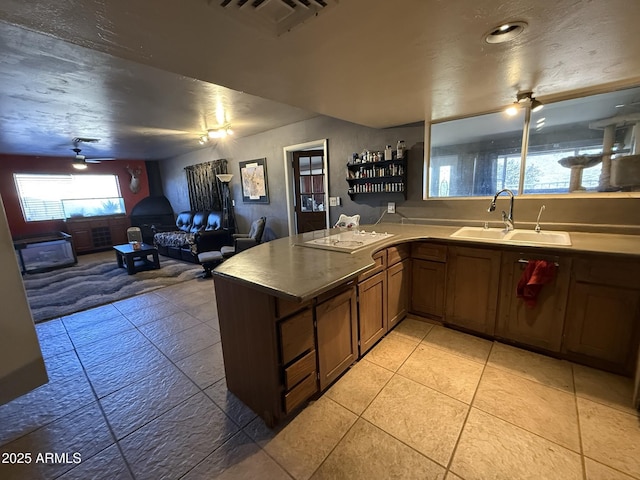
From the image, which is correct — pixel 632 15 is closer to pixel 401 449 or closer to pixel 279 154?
pixel 401 449

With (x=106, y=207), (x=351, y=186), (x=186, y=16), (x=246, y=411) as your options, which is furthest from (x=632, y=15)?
(x=106, y=207)

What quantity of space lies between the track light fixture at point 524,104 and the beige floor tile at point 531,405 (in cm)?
223

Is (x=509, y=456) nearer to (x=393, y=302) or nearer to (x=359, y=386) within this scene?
(x=359, y=386)

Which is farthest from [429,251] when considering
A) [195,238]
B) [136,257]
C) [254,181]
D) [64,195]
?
[64,195]

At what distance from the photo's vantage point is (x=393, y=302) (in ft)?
8.26

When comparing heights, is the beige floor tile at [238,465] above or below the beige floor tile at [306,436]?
above

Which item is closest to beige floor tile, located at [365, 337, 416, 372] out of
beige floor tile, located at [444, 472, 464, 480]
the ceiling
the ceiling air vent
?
beige floor tile, located at [444, 472, 464, 480]

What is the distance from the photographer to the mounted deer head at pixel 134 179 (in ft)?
24.6

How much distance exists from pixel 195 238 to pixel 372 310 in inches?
157

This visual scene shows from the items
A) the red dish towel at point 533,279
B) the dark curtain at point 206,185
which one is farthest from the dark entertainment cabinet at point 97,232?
the red dish towel at point 533,279

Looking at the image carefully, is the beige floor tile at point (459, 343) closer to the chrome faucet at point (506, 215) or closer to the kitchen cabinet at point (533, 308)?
the kitchen cabinet at point (533, 308)

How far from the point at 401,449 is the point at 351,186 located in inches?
114

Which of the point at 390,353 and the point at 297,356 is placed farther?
the point at 390,353

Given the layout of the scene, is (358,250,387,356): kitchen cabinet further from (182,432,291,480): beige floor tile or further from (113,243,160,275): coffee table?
(113,243,160,275): coffee table
